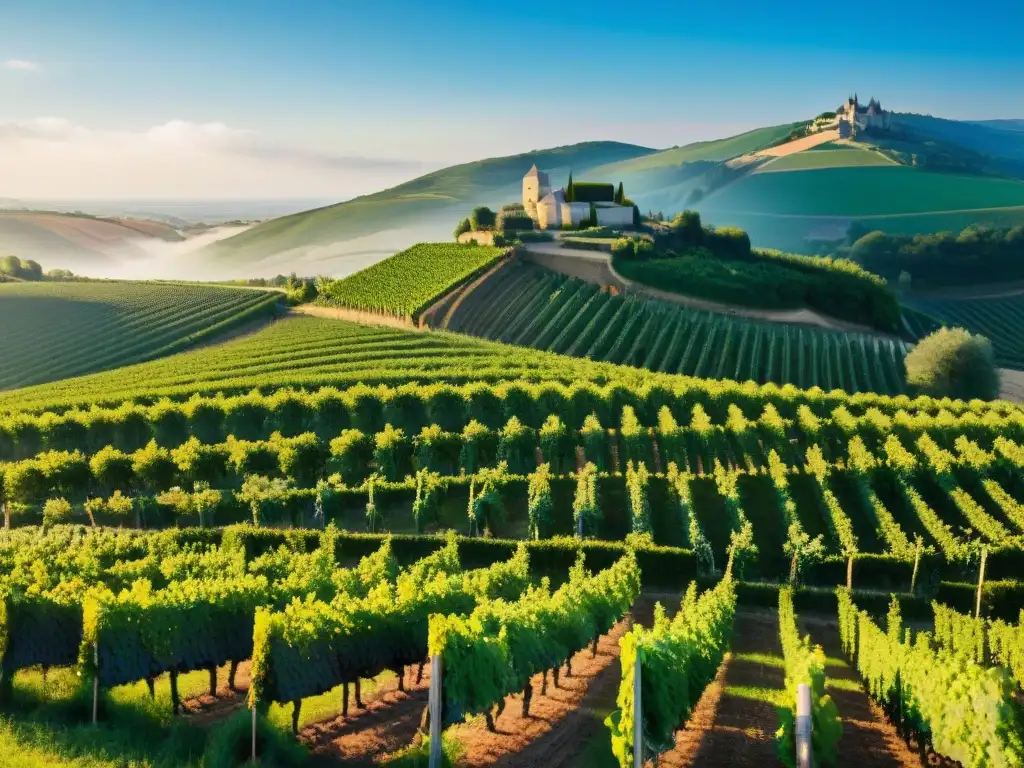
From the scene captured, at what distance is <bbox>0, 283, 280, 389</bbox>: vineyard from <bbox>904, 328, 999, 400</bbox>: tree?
60.2m

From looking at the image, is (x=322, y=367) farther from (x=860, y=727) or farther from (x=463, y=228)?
(x=463, y=228)

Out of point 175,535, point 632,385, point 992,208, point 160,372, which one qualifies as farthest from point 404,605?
point 992,208

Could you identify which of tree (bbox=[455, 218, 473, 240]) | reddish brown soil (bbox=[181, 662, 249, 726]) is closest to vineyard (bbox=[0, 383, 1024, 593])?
reddish brown soil (bbox=[181, 662, 249, 726])

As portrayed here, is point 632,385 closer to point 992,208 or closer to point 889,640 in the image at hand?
point 889,640

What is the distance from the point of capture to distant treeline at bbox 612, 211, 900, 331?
285 feet

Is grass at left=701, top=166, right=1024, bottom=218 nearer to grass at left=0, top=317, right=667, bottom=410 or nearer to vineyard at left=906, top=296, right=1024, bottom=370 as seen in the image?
vineyard at left=906, top=296, right=1024, bottom=370

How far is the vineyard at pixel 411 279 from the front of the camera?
83062 millimetres

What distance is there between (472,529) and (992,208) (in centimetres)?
18185

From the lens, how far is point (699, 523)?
3631cm

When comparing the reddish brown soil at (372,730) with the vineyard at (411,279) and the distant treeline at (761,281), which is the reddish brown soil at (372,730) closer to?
the vineyard at (411,279)

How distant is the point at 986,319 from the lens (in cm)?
12244

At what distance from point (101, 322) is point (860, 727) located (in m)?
76.3

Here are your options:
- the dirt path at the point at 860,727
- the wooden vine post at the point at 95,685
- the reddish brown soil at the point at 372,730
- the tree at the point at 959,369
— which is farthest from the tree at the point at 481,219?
the wooden vine post at the point at 95,685

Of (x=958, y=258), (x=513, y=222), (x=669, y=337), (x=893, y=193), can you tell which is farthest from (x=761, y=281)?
(x=893, y=193)
